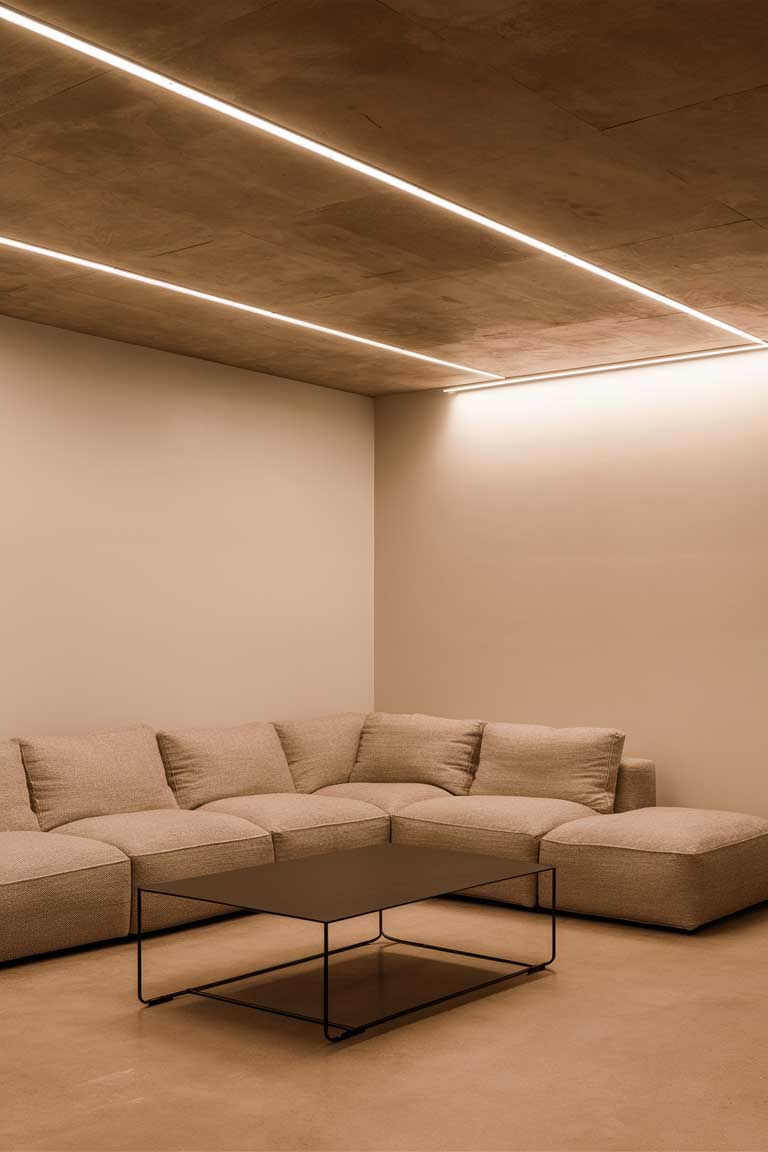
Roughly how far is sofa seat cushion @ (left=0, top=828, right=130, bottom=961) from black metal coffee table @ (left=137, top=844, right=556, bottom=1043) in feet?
1.87

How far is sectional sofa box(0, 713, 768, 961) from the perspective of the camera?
17.0 feet

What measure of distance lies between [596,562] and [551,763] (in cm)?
124

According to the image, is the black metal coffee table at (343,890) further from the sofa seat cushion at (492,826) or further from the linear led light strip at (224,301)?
the linear led light strip at (224,301)

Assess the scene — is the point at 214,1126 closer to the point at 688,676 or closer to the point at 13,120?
the point at 13,120

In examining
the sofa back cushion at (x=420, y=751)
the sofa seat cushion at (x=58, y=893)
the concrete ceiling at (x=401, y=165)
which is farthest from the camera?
the sofa back cushion at (x=420, y=751)

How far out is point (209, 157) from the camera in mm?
3838

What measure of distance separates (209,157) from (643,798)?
4.10m

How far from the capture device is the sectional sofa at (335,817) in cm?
519

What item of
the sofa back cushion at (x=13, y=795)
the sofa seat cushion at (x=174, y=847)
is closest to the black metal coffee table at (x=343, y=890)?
the sofa seat cushion at (x=174, y=847)

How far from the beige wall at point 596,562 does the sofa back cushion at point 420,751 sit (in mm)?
466

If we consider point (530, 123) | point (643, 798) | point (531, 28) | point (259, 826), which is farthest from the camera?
point (643, 798)

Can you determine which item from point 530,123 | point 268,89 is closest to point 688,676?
point 530,123

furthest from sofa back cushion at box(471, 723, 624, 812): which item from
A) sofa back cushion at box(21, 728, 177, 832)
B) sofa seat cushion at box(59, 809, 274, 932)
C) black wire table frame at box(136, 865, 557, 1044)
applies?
sofa back cushion at box(21, 728, 177, 832)

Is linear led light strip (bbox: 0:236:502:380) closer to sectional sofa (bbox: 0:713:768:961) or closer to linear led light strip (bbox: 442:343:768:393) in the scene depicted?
linear led light strip (bbox: 442:343:768:393)
